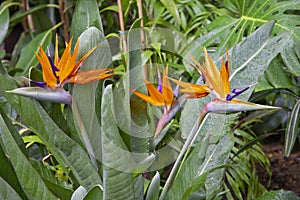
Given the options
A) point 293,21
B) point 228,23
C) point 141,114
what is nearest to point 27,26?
point 228,23

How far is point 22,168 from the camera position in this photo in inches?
26.0

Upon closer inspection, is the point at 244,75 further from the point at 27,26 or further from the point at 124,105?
the point at 27,26

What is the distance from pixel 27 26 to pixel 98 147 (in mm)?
1282

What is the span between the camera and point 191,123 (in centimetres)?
85

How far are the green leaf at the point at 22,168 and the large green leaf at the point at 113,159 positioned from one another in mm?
103

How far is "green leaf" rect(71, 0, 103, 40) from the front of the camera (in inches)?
34.7

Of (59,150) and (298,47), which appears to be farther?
(298,47)

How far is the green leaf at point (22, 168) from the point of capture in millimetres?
660

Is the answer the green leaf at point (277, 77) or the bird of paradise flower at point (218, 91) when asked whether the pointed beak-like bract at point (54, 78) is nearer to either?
the bird of paradise flower at point (218, 91)

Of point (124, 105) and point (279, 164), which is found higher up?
point (124, 105)

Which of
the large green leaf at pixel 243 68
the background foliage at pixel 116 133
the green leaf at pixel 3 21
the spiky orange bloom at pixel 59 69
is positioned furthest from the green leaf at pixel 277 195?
the green leaf at pixel 3 21

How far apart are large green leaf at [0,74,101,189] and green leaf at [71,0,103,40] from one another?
211 mm

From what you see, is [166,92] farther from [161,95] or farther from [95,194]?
[95,194]

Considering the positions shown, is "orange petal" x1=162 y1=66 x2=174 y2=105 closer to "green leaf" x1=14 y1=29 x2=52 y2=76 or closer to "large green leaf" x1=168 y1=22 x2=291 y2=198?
"large green leaf" x1=168 y1=22 x2=291 y2=198
